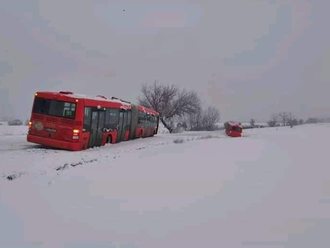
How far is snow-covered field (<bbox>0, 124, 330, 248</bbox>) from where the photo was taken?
4.25m

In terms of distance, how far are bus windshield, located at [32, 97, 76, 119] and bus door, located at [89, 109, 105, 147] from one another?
4.66ft

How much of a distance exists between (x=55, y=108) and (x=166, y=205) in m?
10.3

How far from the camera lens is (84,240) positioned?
4.17 metres

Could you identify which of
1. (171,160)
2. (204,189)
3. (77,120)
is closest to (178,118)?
(77,120)

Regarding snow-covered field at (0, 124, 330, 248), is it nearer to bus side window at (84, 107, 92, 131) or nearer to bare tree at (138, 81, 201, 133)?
bus side window at (84, 107, 92, 131)

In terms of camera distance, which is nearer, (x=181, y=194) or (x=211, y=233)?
(x=211, y=233)

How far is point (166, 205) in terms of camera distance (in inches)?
217

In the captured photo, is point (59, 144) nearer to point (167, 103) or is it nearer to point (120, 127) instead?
point (120, 127)

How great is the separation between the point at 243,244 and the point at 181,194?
2173 mm

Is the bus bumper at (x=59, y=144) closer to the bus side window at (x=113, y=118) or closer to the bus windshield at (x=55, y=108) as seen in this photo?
the bus windshield at (x=55, y=108)

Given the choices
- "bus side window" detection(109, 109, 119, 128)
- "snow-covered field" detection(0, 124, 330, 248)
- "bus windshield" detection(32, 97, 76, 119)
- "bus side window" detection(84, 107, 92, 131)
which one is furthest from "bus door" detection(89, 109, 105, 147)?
"snow-covered field" detection(0, 124, 330, 248)

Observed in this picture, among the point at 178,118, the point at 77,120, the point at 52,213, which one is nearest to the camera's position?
the point at 52,213

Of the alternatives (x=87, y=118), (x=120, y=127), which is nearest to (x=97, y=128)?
(x=87, y=118)

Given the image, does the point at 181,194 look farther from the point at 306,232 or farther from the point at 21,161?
the point at 21,161
